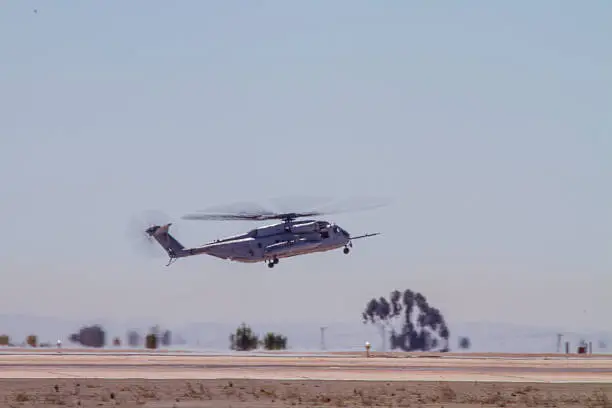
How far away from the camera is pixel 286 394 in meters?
55.6

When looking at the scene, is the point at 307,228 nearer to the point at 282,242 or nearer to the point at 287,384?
the point at 282,242

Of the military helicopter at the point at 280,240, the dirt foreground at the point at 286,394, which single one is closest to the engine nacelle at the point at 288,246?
the military helicopter at the point at 280,240

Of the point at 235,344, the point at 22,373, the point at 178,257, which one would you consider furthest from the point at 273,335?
the point at 22,373

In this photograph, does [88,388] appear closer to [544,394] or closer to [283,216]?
[544,394]

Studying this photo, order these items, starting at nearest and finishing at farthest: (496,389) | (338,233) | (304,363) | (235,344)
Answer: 1. (496,389)
2. (304,363)
3. (338,233)
4. (235,344)

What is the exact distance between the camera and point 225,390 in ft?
188

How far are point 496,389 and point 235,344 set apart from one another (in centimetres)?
7801

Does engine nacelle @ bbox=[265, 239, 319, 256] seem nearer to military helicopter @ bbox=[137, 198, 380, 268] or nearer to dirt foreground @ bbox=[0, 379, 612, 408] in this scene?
military helicopter @ bbox=[137, 198, 380, 268]

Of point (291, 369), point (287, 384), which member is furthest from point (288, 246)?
point (287, 384)

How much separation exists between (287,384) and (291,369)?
15.2 meters

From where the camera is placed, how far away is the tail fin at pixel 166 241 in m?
131

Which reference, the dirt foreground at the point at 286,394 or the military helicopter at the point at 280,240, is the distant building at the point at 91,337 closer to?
the military helicopter at the point at 280,240

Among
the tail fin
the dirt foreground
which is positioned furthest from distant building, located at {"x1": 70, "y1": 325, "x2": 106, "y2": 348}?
the dirt foreground

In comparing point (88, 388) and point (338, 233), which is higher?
point (338, 233)
